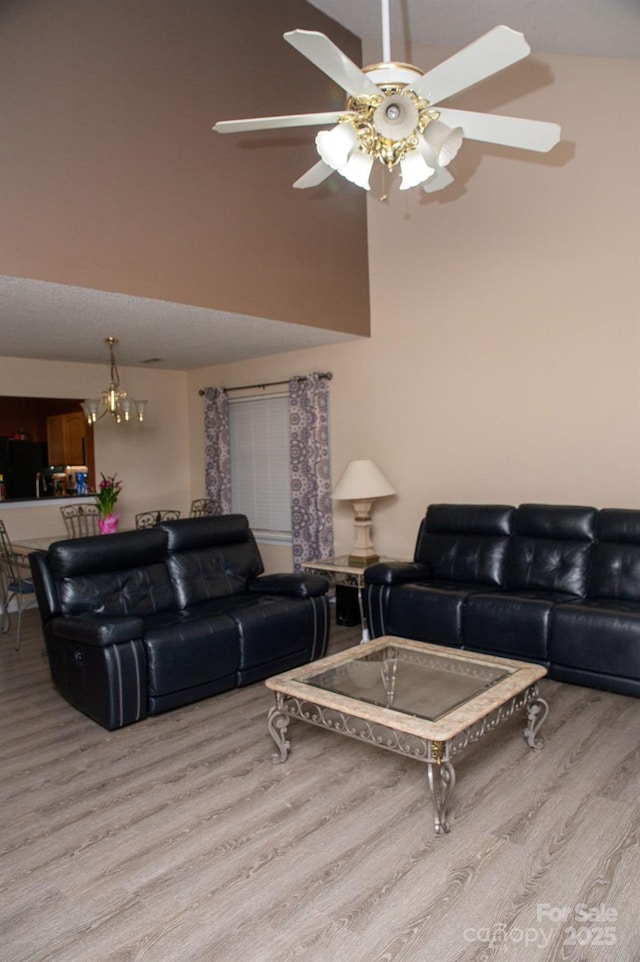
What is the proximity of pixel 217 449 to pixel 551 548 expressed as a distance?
408cm

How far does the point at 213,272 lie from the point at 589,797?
3817 mm

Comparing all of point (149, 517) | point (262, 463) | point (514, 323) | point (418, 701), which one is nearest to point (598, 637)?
point (418, 701)

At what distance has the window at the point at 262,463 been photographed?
6.75 m

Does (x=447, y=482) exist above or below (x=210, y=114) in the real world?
below

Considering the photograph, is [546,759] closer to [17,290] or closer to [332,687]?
[332,687]

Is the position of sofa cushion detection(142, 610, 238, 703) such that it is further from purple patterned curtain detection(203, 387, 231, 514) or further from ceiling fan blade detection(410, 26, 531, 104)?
purple patterned curtain detection(203, 387, 231, 514)

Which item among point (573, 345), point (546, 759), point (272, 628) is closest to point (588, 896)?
point (546, 759)

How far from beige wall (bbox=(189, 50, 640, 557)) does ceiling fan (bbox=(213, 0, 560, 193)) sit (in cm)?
201

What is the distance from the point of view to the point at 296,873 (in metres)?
2.24

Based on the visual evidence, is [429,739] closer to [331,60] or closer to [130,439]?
[331,60]

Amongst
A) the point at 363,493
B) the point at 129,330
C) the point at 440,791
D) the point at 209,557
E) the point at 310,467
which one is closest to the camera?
the point at 440,791

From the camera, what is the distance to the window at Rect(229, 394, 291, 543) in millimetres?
6750

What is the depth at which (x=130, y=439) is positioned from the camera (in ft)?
23.6

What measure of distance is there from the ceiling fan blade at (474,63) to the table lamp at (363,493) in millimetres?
3172
